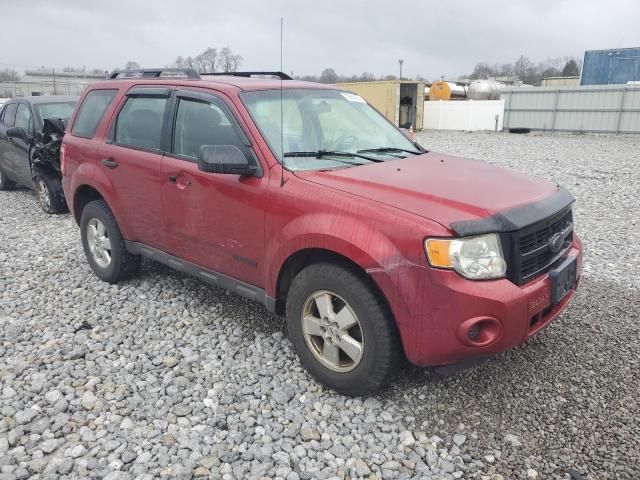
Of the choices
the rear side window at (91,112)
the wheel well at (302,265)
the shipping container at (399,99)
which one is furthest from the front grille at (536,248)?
the shipping container at (399,99)

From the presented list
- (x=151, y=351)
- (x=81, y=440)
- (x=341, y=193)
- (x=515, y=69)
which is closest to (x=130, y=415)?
(x=81, y=440)

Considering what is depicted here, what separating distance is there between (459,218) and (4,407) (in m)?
2.89

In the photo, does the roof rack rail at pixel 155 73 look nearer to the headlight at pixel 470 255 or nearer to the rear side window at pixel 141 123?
the rear side window at pixel 141 123

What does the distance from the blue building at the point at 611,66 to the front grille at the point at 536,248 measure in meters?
36.5

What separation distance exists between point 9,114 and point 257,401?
8.47 metres

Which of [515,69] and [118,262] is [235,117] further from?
[515,69]

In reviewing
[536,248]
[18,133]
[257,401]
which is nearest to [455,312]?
[536,248]

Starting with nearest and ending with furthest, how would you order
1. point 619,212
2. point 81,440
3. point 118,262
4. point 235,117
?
point 81,440 → point 235,117 → point 118,262 → point 619,212

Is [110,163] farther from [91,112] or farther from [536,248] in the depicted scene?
[536,248]

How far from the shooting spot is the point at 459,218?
263cm

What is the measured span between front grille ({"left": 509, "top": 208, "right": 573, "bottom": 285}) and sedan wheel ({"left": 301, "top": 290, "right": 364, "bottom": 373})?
3.04 feet

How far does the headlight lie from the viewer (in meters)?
2.59

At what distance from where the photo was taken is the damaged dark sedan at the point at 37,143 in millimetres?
7582

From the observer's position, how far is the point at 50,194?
308 inches
